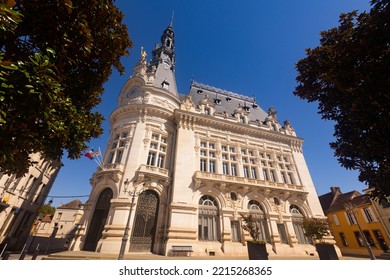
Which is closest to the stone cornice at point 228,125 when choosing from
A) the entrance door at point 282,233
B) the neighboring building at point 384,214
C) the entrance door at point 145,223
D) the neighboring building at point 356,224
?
the entrance door at point 145,223

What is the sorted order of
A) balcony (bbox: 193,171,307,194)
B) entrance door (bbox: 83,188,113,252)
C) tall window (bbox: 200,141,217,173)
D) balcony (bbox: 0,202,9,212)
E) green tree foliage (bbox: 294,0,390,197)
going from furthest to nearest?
tall window (bbox: 200,141,217,173), balcony (bbox: 193,171,307,194), balcony (bbox: 0,202,9,212), entrance door (bbox: 83,188,113,252), green tree foliage (bbox: 294,0,390,197)

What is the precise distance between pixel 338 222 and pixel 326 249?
23988 mm

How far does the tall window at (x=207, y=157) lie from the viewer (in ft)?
66.9

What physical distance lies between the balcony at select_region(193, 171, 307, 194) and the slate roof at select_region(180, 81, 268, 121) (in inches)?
448

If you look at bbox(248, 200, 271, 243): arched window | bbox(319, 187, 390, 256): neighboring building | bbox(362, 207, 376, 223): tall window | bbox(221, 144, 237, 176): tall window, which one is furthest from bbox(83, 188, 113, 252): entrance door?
bbox(362, 207, 376, 223): tall window

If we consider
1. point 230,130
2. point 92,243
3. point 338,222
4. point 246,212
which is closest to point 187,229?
point 246,212

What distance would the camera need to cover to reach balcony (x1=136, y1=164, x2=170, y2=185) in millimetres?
17000

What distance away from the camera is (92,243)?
618 inches

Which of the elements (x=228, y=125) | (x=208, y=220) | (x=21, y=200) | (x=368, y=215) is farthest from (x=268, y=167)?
(x=21, y=200)

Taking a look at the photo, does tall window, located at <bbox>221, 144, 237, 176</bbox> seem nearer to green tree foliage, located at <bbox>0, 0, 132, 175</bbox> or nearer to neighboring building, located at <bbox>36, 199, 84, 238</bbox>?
green tree foliage, located at <bbox>0, 0, 132, 175</bbox>

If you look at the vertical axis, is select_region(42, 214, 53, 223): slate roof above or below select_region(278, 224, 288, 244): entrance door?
above
